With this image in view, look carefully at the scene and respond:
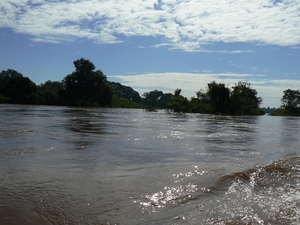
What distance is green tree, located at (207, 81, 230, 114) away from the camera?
27877mm

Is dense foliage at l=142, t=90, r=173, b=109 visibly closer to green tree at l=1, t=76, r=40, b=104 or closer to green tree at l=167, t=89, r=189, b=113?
green tree at l=1, t=76, r=40, b=104

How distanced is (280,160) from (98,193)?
287cm

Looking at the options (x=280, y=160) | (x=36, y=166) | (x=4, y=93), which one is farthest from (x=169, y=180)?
(x=4, y=93)

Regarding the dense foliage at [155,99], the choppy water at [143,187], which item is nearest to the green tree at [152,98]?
the dense foliage at [155,99]

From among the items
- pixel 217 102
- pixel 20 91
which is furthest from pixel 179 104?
pixel 20 91

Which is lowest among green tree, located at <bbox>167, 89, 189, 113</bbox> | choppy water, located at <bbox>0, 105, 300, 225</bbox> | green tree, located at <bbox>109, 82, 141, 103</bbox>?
choppy water, located at <bbox>0, 105, 300, 225</bbox>

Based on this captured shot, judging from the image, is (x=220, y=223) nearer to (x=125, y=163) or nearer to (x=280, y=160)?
(x=125, y=163)

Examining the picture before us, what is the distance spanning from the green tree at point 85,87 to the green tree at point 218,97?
30591 mm

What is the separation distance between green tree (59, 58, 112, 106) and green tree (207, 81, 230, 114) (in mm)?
30591

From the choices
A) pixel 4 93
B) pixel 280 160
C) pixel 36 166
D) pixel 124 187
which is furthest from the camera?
pixel 4 93

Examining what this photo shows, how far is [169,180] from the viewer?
2656mm

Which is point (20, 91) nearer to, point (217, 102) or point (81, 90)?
point (81, 90)

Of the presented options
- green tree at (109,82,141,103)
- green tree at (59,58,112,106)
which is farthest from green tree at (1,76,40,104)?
green tree at (109,82,141,103)

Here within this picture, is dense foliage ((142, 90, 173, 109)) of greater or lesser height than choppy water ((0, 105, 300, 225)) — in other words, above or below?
above
